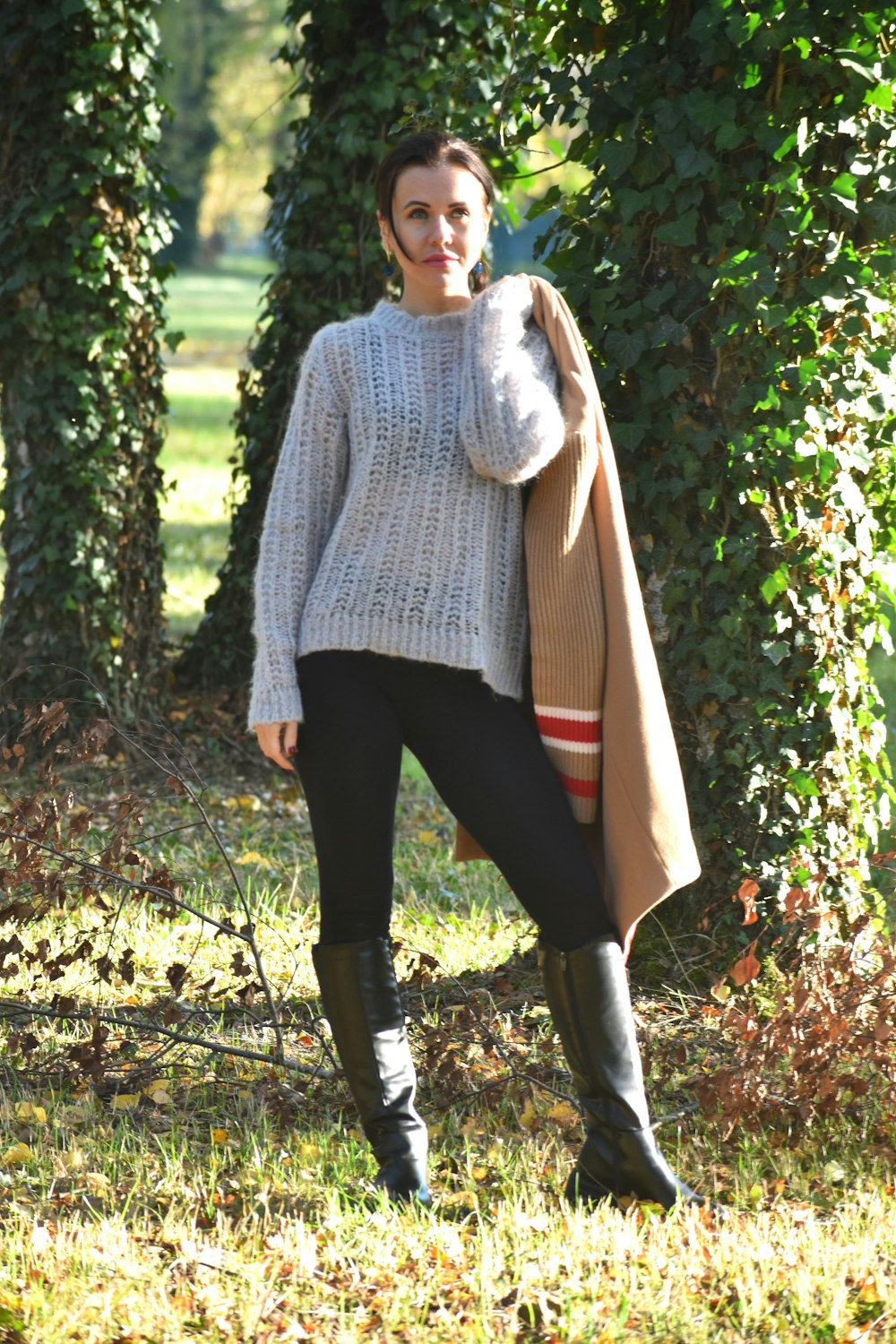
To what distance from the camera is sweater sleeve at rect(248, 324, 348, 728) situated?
300cm

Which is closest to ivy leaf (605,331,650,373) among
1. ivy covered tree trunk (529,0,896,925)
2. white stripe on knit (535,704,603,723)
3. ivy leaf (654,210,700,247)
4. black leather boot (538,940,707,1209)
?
ivy covered tree trunk (529,0,896,925)

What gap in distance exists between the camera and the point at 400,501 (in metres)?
2.98

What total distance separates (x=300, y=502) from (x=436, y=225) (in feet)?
1.98

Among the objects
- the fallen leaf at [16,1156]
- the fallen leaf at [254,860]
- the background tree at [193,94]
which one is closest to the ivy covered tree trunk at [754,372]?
the fallen leaf at [16,1156]

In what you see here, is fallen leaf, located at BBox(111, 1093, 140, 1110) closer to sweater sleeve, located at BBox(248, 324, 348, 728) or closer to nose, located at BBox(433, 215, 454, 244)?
sweater sleeve, located at BBox(248, 324, 348, 728)

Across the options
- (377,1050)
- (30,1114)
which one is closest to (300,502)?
(377,1050)

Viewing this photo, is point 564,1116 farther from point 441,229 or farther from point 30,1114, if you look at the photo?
point 441,229

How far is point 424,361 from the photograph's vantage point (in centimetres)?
303

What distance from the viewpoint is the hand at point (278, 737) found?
2.98 metres

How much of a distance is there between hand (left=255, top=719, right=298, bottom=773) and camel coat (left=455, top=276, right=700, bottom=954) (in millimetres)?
511

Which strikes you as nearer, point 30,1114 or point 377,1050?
point 377,1050

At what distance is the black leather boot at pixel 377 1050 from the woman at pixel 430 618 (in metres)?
0.05

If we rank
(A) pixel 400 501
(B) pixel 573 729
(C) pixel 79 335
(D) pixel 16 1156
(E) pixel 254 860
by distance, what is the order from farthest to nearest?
1. (C) pixel 79 335
2. (E) pixel 254 860
3. (D) pixel 16 1156
4. (B) pixel 573 729
5. (A) pixel 400 501

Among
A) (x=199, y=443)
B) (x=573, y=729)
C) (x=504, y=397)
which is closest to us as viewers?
(x=504, y=397)
